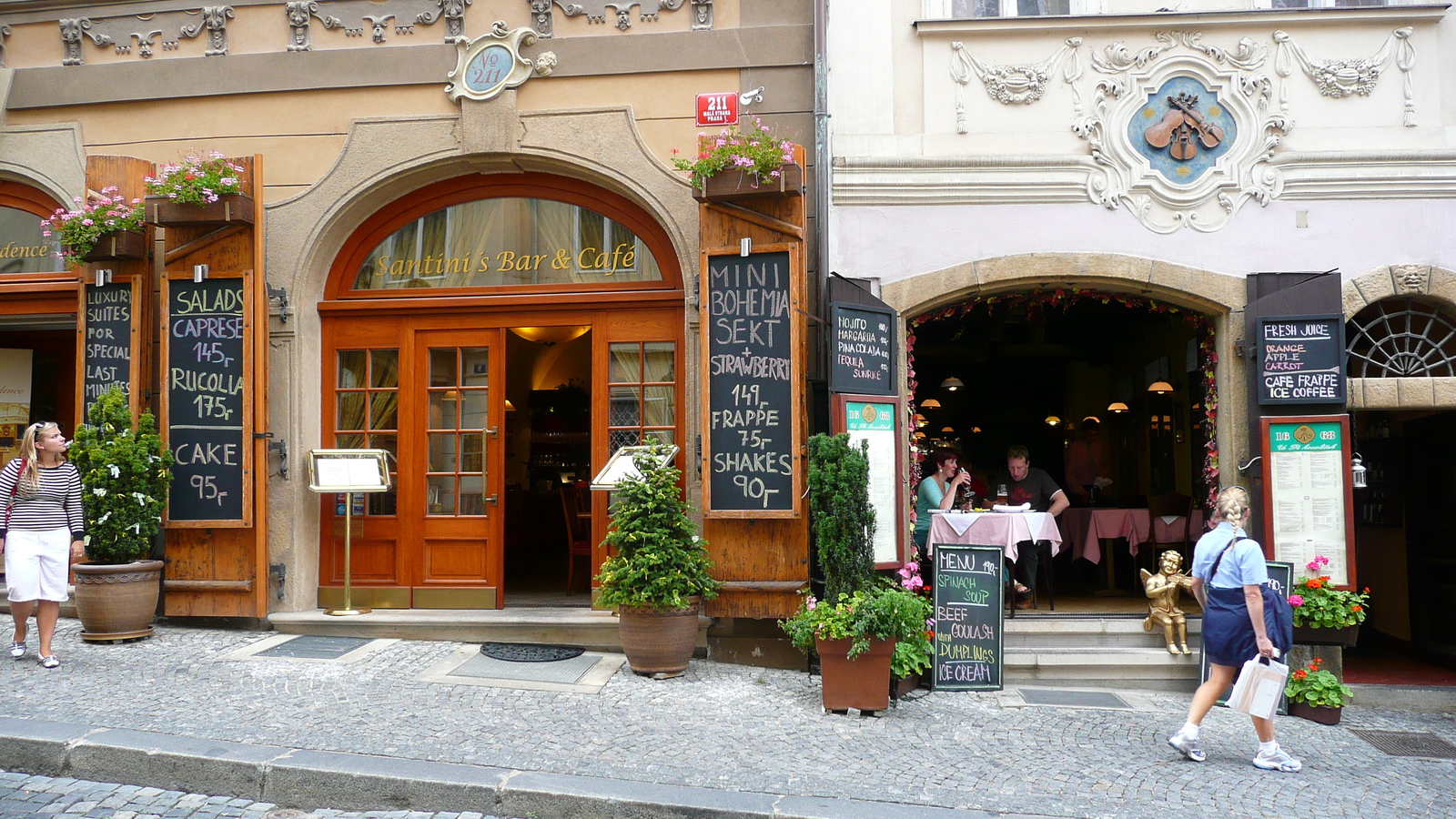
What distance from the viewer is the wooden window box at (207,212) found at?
7.73 metres

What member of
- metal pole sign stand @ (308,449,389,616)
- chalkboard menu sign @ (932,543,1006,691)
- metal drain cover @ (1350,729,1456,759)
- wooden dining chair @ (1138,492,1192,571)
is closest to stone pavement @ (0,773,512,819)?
metal pole sign stand @ (308,449,389,616)

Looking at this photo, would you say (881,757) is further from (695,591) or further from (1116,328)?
(1116,328)

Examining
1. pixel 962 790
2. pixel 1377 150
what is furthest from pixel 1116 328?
pixel 962 790

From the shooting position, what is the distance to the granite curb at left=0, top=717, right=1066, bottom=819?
15.0ft

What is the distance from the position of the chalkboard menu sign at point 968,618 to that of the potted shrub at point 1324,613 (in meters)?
2.06

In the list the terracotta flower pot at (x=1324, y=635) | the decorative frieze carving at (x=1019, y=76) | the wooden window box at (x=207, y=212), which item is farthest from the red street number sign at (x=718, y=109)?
the terracotta flower pot at (x=1324, y=635)

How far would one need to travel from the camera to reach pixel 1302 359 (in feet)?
23.5

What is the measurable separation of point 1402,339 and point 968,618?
411 centimetres

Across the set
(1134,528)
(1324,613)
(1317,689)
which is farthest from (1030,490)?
(1317,689)

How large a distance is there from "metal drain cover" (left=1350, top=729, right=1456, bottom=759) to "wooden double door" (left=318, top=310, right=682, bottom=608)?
5.55 metres

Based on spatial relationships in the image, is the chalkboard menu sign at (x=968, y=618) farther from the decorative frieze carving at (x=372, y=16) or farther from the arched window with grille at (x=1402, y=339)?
the decorative frieze carving at (x=372, y=16)

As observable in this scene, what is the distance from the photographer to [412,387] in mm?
8398

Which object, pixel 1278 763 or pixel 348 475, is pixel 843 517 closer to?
pixel 1278 763

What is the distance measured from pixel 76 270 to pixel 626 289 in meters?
4.91
